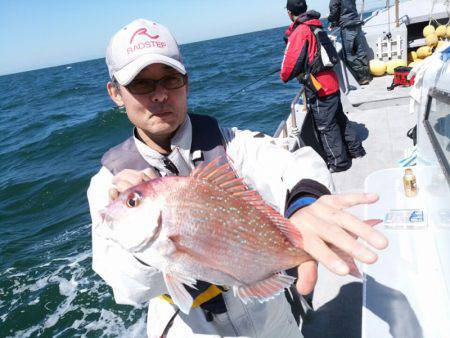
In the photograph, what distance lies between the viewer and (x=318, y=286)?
4.04 meters

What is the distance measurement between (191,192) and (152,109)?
2.29 ft

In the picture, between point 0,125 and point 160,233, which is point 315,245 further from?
point 0,125

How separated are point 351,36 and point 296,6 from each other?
4.31m

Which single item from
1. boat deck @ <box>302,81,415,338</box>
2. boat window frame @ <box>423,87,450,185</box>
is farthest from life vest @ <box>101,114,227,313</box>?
boat deck @ <box>302,81,415,338</box>

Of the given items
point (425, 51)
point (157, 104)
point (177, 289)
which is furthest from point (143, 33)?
point (425, 51)

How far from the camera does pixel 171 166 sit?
2.16 metres

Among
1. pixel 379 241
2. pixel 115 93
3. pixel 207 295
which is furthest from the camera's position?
pixel 115 93

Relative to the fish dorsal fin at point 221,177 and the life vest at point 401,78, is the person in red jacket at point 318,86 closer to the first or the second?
the life vest at point 401,78

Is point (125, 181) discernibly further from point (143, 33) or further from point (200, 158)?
A: point (143, 33)

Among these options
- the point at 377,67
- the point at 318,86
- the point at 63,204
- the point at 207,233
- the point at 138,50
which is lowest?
the point at 63,204

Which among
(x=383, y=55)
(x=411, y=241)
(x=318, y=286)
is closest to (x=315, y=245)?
(x=411, y=241)

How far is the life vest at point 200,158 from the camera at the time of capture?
2096 millimetres

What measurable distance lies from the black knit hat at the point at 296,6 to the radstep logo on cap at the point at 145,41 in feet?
15.3

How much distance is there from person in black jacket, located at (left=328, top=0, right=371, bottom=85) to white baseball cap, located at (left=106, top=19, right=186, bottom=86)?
8.86m
